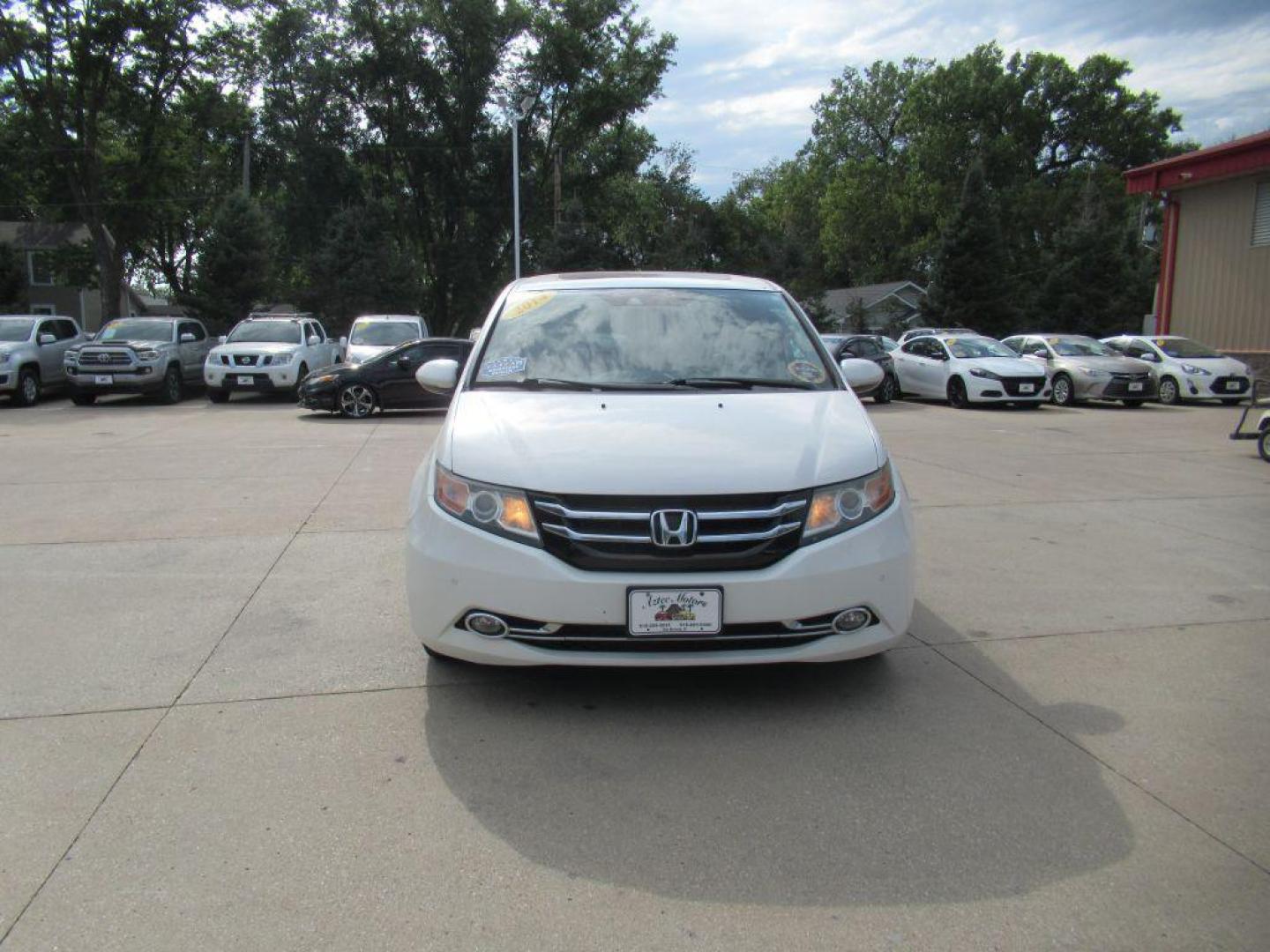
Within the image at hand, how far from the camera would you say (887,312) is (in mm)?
48188

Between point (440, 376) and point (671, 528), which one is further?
point (440, 376)

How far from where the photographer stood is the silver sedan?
19812 millimetres

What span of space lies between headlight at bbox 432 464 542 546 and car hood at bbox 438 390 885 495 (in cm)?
4

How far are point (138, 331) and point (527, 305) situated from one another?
18117mm

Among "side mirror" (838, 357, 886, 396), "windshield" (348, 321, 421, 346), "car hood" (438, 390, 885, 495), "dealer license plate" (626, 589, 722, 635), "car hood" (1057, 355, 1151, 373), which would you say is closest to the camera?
"dealer license plate" (626, 589, 722, 635)

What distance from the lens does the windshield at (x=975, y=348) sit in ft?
67.3

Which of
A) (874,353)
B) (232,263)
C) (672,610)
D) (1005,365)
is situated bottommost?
(672,610)

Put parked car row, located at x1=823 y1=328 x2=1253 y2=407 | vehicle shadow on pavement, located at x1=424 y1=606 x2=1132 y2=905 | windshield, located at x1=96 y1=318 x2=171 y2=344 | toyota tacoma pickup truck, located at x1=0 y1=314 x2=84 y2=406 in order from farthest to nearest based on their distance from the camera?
windshield, located at x1=96 y1=318 x2=171 y2=344
parked car row, located at x1=823 y1=328 x2=1253 y2=407
toyota tacoma pickup truck, located at x1=0 y1=314 x2=84 y2=406
vehicle shadow on pavement, located at x1=424 y1=606 x2=1132 y2=905

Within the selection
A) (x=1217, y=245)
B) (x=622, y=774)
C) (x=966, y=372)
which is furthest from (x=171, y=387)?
(x=1217, y=245)

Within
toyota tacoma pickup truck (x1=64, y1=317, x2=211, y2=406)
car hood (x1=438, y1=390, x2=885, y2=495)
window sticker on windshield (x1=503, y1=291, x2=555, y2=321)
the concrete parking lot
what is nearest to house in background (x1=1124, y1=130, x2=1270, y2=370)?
the concrete parking lot

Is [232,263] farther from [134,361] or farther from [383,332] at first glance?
[134,361]

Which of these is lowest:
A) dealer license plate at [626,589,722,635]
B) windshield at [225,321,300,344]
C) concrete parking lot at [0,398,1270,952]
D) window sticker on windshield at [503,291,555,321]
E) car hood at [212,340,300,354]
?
concrete parking lot at [0,398,1270,952]

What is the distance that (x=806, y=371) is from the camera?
4.88m

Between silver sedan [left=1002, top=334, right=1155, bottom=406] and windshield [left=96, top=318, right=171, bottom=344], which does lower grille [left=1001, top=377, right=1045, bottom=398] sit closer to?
silver sedan [left=1002, top=334, right=1155, bottom=406]
